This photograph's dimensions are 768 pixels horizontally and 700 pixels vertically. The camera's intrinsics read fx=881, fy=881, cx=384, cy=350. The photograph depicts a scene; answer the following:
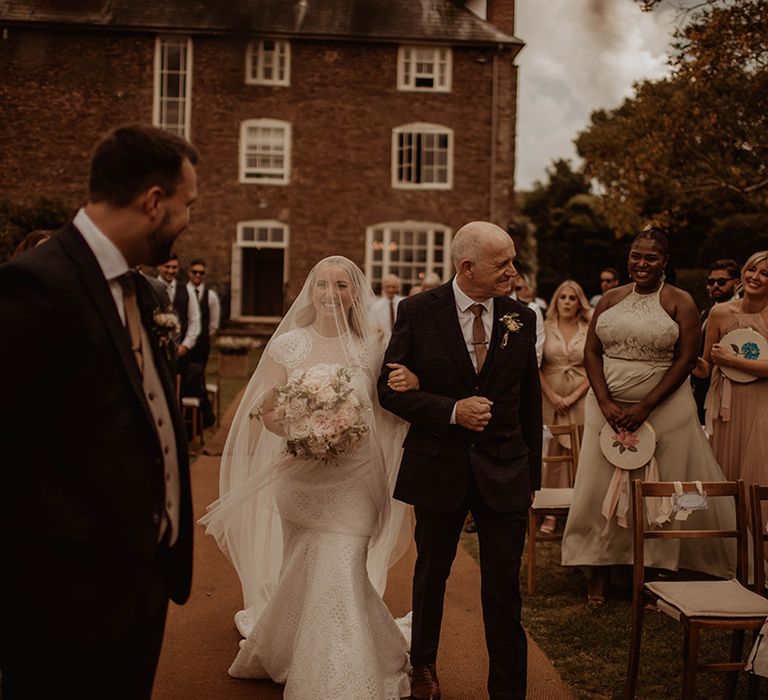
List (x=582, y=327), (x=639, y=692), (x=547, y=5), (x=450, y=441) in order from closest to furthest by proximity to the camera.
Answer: (x=547, y=5) < (x=450, y=441) < (x=639, y=692) < (x=582, y=327)

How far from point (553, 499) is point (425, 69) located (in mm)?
22540

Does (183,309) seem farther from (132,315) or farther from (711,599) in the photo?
(132,315)

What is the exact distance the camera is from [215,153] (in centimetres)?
2678

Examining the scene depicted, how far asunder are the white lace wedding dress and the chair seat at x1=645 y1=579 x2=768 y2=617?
136 cm

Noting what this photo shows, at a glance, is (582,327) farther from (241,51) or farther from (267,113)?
(267,113)

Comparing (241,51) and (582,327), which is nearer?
(241,51)

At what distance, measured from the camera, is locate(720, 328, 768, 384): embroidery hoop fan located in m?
5.88

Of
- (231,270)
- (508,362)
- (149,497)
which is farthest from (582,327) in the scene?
(231,270)

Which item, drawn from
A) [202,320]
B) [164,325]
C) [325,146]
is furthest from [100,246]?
[325,146]

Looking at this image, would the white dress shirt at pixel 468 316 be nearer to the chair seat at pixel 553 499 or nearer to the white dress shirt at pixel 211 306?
the chair seat at pixel 553 499

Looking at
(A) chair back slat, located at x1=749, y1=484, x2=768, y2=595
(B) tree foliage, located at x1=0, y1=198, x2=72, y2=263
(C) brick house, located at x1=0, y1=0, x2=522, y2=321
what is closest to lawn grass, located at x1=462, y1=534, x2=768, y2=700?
(A) chair back slat, located at x1=749, y1=484, x2=768, y2=595

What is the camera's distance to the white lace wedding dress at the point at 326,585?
4.10 meters

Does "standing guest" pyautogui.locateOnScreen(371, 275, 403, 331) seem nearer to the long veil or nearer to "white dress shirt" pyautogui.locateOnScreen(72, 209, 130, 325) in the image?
the long veil

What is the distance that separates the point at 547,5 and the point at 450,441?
258cm
